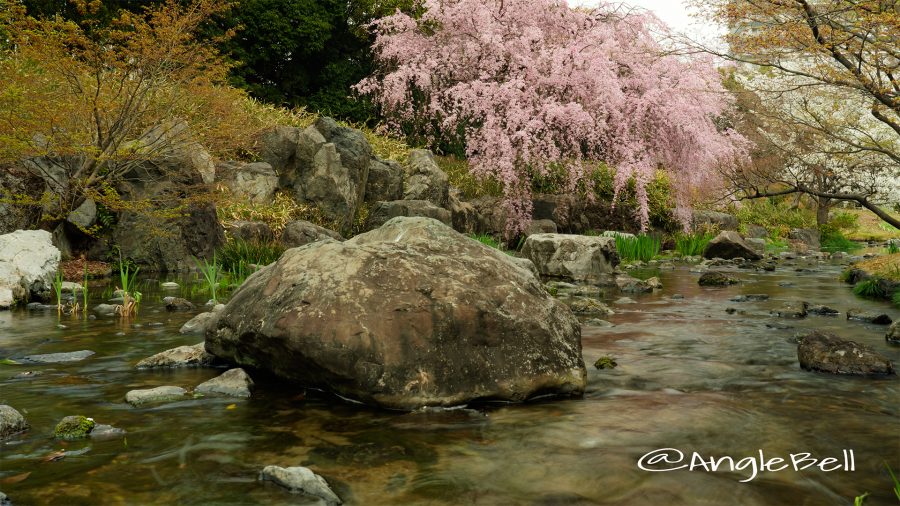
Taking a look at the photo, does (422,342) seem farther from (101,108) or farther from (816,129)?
(101,108)

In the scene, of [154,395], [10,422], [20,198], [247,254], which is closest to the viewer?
[10,422]

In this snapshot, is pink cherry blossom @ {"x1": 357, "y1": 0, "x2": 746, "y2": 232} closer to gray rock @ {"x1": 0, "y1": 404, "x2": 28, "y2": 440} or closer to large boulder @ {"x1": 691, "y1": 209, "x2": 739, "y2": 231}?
large boulder @ {"x1": 691, "y1": 209, "x2": 739, "y2": 231}

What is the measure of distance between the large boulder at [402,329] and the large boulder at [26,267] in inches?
204

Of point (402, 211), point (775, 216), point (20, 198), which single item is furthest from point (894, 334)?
point (775, 216)

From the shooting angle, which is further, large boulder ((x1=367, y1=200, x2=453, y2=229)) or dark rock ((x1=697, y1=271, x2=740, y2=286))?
large boulder ((x1=367, y1=200, x2=453, y2=229))

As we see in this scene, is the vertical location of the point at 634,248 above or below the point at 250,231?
below

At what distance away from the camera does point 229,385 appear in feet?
14.4

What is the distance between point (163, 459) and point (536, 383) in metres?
2.21

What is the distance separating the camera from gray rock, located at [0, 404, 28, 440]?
11.2 ft

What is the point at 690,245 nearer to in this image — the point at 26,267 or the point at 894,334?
the point at 894,334

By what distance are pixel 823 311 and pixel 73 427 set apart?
321 inches

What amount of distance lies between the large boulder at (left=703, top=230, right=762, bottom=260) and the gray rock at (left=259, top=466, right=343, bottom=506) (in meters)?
16.4

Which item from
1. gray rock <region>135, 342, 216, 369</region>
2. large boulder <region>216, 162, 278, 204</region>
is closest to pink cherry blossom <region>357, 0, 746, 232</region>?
large boulder <region>216, 162, 278, 204</region>

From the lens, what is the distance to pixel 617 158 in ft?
57.8
